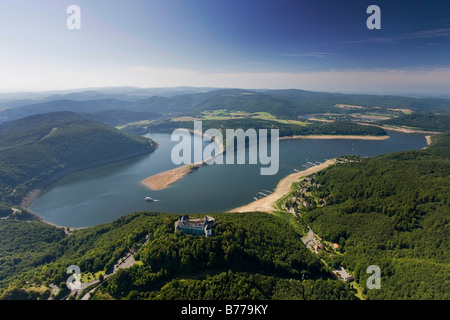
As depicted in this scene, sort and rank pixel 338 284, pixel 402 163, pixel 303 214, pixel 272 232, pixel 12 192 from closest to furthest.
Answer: pixel 338 284 < pixel 272 232 < pixel 303 214 < pixel 402 163 < pixel 12 192

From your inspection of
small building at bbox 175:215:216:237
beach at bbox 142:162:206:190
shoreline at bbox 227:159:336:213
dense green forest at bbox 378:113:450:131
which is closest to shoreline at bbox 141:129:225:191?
beach at bbox 142:162:206:190

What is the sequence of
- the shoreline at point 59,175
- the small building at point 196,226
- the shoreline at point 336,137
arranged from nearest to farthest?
the small building at point 196,226 < the shoreline at point 59,175 < the shoreline at point 336,137

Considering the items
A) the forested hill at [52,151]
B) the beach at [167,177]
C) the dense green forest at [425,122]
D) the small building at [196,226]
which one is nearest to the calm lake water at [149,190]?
the beach at [167,177]

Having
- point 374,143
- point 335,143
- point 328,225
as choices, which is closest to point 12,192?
point 328,225

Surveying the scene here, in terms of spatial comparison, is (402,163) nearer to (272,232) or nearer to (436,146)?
(272,232)

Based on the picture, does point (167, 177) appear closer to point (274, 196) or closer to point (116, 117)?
point (274, 196)

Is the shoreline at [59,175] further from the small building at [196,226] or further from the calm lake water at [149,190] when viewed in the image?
the small building at [196,226]
